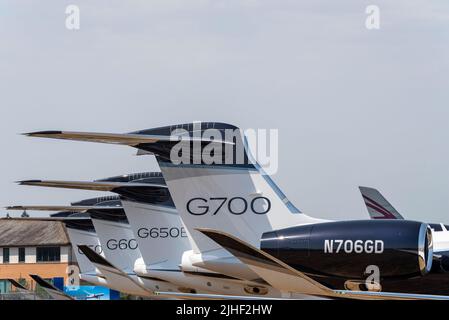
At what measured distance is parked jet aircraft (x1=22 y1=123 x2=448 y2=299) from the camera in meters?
12.5

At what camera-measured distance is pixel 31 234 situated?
60.6 m

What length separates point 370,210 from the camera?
24.1 m

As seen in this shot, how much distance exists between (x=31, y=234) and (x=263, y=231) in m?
48.0

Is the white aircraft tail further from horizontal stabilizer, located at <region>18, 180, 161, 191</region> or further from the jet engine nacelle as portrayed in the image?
the jet engine nacelle

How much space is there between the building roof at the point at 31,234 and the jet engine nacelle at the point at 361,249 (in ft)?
151

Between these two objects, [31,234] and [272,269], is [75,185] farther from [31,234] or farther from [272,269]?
[31,234]

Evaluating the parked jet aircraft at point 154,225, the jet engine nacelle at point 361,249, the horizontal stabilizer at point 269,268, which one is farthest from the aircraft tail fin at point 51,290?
the jet engine nacelle at point 361,249

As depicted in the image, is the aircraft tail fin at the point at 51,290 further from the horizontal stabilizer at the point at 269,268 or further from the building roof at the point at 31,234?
the building roof at the point at 31,234

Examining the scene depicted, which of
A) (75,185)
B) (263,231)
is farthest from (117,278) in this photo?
(263,231)

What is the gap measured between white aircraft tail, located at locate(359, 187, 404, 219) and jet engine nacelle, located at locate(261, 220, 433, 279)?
35.9 ft

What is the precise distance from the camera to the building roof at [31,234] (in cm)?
5875

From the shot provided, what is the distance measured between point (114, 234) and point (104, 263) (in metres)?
3.16
